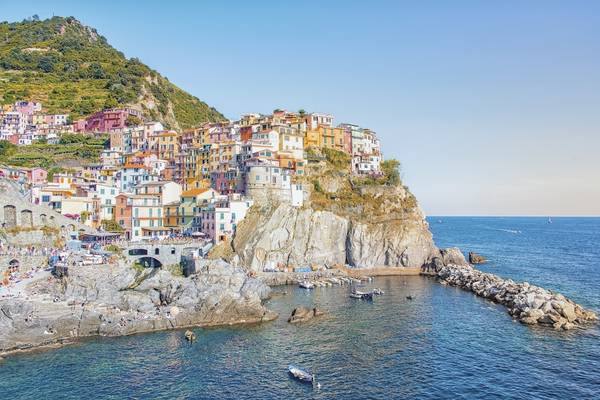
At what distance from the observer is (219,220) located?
80.4 meters

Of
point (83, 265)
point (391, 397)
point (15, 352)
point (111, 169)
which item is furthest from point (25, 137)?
point (391, 397)

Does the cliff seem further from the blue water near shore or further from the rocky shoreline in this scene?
the blue water near shore

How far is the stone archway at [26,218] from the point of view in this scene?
226ft

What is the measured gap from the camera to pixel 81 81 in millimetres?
158875

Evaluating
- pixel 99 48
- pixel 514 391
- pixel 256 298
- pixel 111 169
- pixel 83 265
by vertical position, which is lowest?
pixel 514 391

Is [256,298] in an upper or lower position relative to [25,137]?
lower

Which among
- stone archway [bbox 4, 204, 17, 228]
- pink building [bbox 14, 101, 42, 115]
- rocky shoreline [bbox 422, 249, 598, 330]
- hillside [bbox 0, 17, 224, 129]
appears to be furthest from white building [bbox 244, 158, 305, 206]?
pink building [bbox 14, 101, 42, 115]

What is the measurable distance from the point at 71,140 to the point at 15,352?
3463 inches

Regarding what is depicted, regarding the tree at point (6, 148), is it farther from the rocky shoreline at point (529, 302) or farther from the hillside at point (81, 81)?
the rocky shoreline at point (529, 302)

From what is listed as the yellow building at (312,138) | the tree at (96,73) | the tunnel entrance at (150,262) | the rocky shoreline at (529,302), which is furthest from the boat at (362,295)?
the tree at (96,73)

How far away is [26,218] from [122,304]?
25.9m

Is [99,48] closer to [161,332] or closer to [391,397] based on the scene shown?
[161,332]

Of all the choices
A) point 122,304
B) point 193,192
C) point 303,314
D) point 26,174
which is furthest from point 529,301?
point 26,174

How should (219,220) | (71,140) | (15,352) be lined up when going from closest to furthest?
(15,352) → (219,220) → (71,140)
